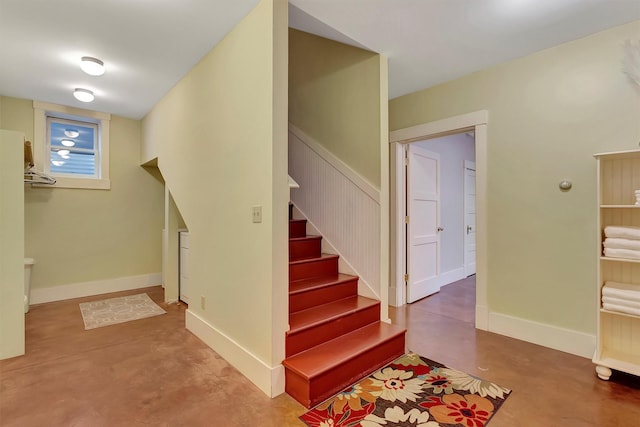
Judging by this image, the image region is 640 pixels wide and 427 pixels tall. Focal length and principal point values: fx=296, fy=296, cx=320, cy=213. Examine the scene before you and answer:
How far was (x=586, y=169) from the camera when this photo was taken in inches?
96.9

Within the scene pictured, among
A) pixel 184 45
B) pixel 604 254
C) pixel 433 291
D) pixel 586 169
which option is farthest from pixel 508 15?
pixel 433 291

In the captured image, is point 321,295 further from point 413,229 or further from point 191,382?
point 413,229

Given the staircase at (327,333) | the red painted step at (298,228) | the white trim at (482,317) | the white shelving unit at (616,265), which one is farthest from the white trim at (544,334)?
the red painted step at (298,228)

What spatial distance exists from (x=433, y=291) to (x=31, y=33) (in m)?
5.11

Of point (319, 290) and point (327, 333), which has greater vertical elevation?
point (319, 290)

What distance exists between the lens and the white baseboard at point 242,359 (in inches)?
76.5

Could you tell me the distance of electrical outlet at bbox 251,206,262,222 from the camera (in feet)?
6.69

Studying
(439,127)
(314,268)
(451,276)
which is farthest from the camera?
(451,276)

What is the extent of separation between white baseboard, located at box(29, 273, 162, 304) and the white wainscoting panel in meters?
2.94

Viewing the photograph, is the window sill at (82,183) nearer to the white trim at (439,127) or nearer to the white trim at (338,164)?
the white trim at (338,164)

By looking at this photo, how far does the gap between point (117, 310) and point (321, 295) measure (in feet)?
8.97

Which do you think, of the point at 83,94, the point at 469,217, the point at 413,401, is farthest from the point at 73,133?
the point at 469,217

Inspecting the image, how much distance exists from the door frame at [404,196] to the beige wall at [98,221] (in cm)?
379

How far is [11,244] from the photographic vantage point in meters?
2.41
